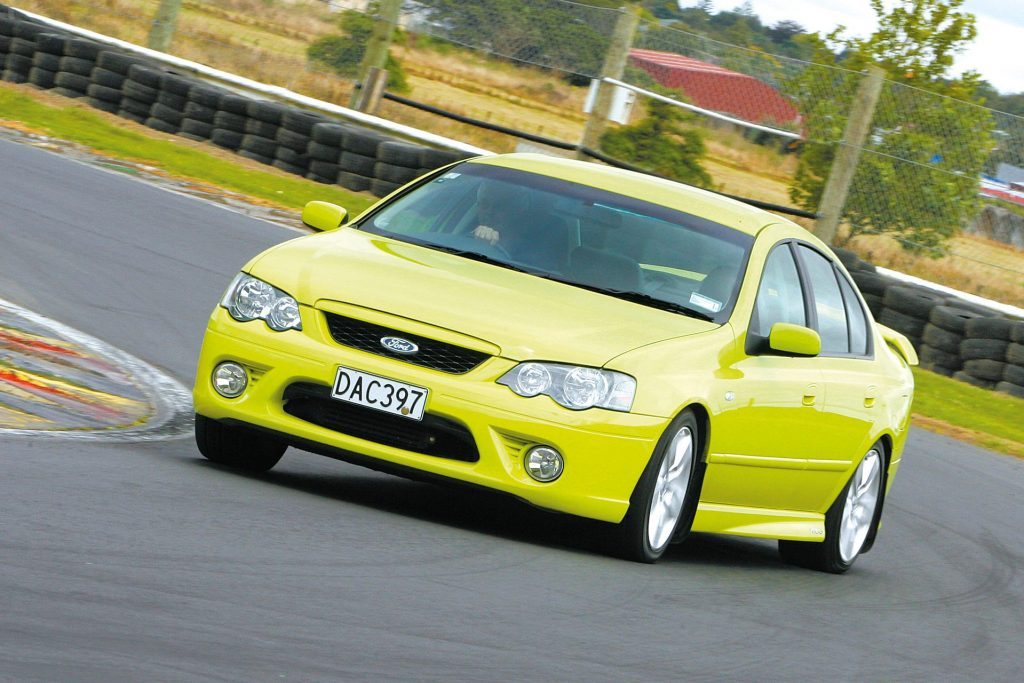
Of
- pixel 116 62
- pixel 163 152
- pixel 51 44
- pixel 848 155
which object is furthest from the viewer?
pixel 51 44

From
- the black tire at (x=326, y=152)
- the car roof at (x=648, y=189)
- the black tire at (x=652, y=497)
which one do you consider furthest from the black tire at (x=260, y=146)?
the black tire at (x=652, y=497)

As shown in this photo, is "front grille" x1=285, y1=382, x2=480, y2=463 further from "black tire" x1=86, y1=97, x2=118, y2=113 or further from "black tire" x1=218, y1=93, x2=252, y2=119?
"black tire" x1=86, y1=97, x2=118, y2=113

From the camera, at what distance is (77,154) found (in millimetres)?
19438

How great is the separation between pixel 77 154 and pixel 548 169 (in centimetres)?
1254

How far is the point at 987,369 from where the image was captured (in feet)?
55.1

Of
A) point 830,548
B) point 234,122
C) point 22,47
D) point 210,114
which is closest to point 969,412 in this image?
point 830,548

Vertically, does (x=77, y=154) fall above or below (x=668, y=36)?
below

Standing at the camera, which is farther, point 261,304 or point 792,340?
point 792,340

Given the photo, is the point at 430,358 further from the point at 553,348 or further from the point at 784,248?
the point at 784,248

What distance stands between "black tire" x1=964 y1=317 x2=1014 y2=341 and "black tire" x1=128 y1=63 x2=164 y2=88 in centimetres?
1086

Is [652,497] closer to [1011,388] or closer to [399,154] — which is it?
[1011,388]

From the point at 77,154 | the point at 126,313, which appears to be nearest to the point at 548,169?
the point at 126,313

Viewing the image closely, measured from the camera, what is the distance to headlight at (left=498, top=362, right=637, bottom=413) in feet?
20.7

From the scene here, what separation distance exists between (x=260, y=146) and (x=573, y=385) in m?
16.0
